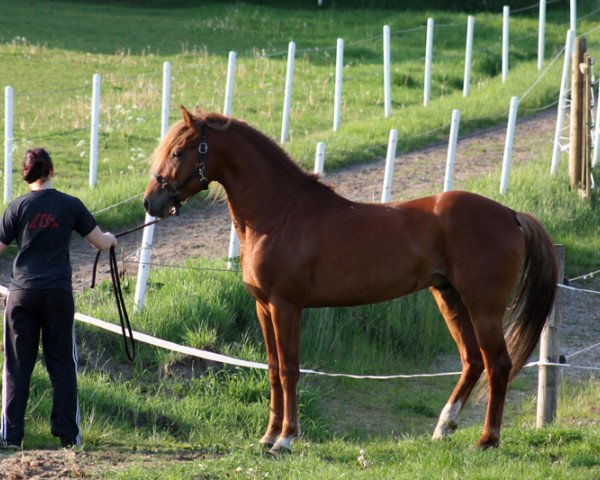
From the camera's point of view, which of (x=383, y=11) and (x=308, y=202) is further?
(x=383, y=11)

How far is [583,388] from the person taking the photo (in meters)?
9.91

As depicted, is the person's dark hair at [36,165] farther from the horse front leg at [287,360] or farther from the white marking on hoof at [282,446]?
the white marking on hoof at [282,446]

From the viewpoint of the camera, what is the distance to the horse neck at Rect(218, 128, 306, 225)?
6922mm

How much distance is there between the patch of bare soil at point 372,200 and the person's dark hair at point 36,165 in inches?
64.6

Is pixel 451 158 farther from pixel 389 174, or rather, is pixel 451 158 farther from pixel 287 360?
pixel 287 360

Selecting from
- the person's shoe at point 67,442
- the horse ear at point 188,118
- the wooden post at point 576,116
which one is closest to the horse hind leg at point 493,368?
the horse ear at point 188,118

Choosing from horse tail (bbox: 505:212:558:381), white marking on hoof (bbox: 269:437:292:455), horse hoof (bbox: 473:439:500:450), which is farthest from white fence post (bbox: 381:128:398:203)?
white marking on hoof (bbox: 269:437:292:455)

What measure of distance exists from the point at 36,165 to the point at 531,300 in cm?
339

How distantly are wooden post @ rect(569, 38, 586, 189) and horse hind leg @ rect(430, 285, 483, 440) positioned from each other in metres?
7.07

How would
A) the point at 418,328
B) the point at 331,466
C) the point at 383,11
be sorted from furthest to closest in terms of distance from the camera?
the point at 383,11, the point at 418,328, the point at 331,466

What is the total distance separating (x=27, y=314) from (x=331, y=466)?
6.65 feet

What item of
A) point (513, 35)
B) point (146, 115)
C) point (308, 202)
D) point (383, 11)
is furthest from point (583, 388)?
point (383, 11)

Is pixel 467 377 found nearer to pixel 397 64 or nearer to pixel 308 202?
pixel 308 202

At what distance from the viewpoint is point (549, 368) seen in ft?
25.8
